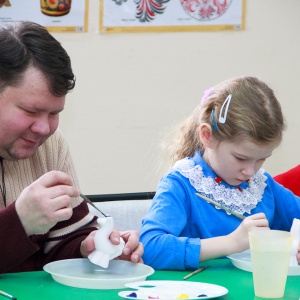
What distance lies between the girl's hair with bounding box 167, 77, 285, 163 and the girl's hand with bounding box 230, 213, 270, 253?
31 centimetres

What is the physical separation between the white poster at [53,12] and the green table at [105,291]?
141cm

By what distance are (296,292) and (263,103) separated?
702 mm

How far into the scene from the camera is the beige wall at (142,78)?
2777 mm

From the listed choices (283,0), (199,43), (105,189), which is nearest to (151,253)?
(105,189)

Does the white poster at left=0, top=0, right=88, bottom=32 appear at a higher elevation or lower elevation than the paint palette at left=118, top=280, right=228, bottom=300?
higher

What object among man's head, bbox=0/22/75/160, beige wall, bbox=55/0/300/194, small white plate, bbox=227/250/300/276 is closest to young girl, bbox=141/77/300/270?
small white plate, bbox=227/250/300/276

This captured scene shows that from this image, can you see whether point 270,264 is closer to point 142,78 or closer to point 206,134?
point 206,134

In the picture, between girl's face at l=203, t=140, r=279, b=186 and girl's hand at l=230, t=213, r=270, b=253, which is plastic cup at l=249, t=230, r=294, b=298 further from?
girl's face at l=203, t=140, r=279, b=186

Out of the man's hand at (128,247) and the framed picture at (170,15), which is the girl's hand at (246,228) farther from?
the framed picture at (170,15)

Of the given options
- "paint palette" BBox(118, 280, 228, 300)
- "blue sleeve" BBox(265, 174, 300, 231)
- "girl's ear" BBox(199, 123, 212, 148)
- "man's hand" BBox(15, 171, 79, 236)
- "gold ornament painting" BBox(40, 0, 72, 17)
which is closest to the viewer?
"paint palette" BBox(118, 280, 228, 300)

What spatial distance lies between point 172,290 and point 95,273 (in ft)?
0.78

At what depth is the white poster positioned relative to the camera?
2734 millimetres

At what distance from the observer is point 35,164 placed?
1.78 meters

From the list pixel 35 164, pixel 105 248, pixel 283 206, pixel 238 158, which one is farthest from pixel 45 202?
pixel 283 206
